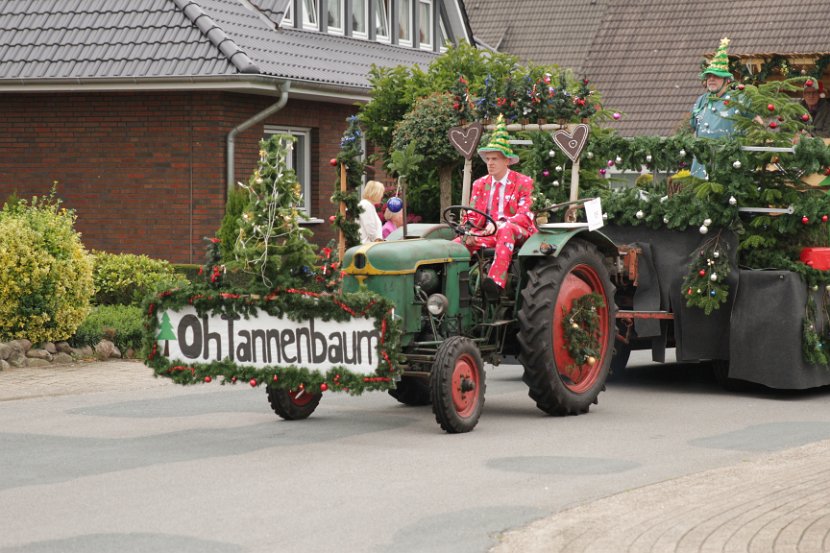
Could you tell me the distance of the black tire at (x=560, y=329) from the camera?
35.6 feet

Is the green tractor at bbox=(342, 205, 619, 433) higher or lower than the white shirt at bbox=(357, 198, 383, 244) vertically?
lower

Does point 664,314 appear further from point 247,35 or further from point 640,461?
point 247,35

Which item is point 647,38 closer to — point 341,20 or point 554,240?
point 341,20

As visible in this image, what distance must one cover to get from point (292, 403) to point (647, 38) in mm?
30838

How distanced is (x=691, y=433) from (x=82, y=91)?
46.5 ft

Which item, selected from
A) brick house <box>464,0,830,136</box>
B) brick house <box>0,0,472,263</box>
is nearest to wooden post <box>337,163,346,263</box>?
brick house <box>0,0,472,263</box>

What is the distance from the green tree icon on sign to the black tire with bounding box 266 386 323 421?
0.94 m

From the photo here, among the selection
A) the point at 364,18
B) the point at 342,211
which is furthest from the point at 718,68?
the point at 364,18

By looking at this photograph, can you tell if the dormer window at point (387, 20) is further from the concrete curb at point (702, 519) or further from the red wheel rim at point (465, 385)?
the concrete curb at point (702, 519)

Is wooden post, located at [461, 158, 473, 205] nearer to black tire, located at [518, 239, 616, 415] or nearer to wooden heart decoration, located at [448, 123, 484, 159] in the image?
wooden heart decoration, located at [448, 123, 484, 159]

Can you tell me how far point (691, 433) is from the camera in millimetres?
10461

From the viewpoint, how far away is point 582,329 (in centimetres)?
1129

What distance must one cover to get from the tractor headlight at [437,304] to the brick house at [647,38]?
25.3 m

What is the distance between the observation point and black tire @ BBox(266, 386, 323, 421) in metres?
10.9
